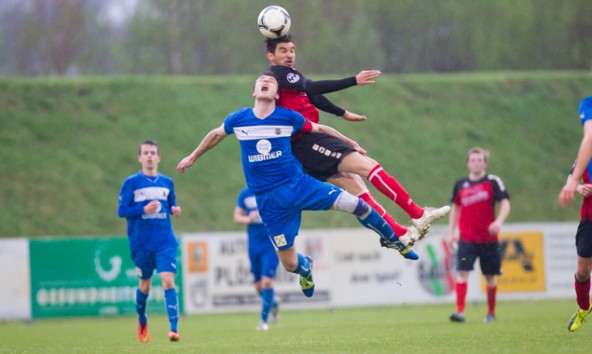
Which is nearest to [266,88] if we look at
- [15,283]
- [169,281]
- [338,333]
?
[169,281]

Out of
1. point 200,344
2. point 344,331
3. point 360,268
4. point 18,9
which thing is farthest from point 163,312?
point 18,9

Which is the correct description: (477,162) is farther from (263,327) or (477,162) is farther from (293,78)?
(293,78)

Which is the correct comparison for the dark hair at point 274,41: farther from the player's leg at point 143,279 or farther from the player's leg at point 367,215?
the player's leg at point 143,279

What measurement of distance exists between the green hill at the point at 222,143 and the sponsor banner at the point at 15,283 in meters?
8.64

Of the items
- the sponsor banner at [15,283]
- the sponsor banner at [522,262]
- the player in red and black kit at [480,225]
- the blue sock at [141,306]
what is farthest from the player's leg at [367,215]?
the sponsor banner at [15,283]

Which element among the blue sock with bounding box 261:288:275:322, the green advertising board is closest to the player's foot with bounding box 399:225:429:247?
the blue sock with bounding box 261:288:275:322

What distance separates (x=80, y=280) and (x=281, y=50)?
10707 mm

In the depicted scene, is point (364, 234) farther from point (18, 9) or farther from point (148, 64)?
point (18, 9)

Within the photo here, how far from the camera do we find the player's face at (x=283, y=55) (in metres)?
10.0

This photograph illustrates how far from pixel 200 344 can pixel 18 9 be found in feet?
157

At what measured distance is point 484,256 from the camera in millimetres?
14562

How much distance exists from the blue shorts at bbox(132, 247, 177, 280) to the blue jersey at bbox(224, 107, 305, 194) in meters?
2.93

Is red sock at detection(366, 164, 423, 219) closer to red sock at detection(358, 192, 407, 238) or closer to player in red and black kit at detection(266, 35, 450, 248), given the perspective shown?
player in red and black kit at detection(266, 35, 450, 248)

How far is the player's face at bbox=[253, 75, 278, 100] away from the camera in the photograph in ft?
31.7
